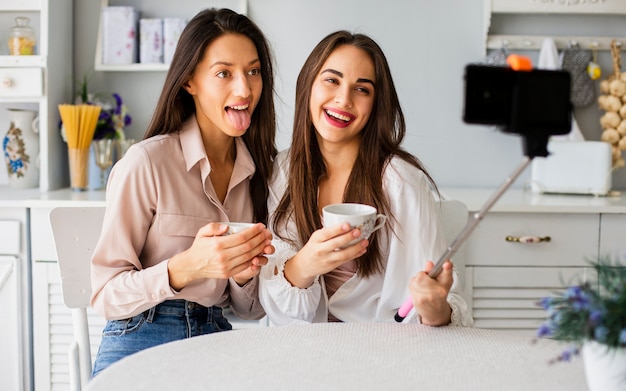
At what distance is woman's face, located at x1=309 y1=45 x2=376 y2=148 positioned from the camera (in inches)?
67.1

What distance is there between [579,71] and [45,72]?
6.73 feet

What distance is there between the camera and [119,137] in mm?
2898

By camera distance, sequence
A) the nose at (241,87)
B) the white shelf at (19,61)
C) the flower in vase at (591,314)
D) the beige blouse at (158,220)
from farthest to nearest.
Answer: the white shelf at (19,61) → the nose at (241,87) → the beige blouse at (158,220) → the flower in vase at (591,314)

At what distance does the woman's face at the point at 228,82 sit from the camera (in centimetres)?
168

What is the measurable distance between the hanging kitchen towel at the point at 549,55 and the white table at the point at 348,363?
1836 mm

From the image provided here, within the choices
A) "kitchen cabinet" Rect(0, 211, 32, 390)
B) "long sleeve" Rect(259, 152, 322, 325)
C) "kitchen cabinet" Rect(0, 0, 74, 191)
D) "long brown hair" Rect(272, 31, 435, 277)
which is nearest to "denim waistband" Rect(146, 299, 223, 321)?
"long sleeve" Rect(259, 152, 322, 325)

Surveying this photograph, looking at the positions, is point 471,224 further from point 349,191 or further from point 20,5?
point 20,5

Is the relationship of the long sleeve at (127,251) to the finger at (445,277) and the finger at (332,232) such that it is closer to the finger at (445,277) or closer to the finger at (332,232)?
the finger at (332,232)

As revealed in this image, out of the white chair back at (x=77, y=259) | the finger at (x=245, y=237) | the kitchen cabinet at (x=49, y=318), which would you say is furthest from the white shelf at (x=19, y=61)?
the finger at (x=245, y=237)

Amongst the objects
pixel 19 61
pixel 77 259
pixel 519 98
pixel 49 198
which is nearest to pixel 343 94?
pixel 77 259

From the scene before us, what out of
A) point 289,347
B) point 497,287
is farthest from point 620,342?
point 497,287

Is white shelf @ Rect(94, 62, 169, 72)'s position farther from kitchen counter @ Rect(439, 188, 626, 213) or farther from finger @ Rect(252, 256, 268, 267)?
finger @ Rect(252, 256, 268, 267)

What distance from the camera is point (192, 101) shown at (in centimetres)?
182

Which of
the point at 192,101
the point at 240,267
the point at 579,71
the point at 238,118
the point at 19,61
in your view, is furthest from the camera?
the point at 579,71
